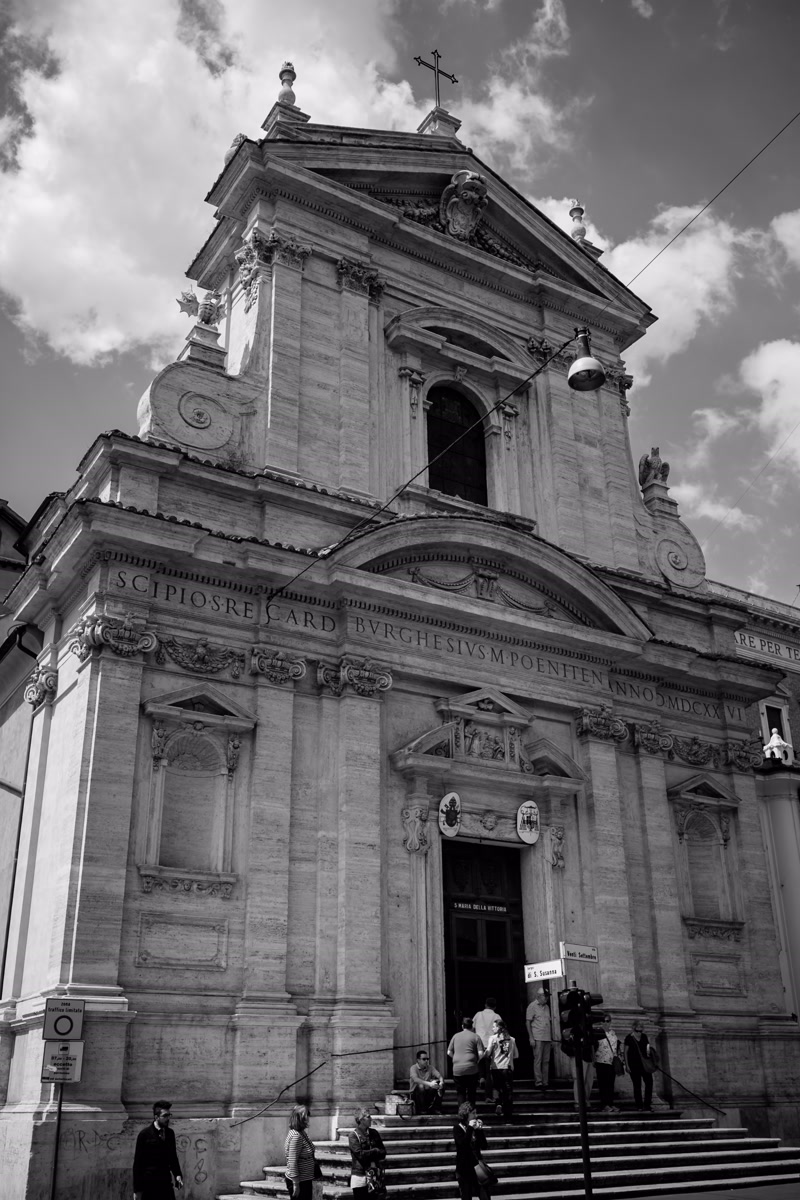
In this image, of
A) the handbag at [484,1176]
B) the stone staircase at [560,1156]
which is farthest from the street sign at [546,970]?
the handbag at [484,1176]

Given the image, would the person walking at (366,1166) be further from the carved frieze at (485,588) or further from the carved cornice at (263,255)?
the carved cornice at (263,255)

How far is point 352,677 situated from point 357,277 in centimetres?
760

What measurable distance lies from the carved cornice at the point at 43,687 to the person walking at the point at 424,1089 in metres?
7.24

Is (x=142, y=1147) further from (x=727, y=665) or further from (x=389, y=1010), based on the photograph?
(x=727, y=665)

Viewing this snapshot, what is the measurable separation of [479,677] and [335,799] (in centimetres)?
341

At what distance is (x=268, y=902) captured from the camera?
16.0 metres

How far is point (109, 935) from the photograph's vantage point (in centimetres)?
1456

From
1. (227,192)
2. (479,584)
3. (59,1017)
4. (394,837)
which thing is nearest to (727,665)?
(479,584)

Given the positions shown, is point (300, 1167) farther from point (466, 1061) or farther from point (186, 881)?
point (186, 881)

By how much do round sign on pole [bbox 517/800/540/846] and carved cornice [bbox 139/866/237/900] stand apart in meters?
5.08

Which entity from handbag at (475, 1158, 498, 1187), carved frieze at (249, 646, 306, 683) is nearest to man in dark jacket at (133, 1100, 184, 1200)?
handbag at (475, 1158, 498, 1187)

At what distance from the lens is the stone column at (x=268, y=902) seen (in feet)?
49.4

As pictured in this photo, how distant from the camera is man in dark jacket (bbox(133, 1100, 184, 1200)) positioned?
37.6ft

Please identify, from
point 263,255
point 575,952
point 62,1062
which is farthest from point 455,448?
point 62,1062
